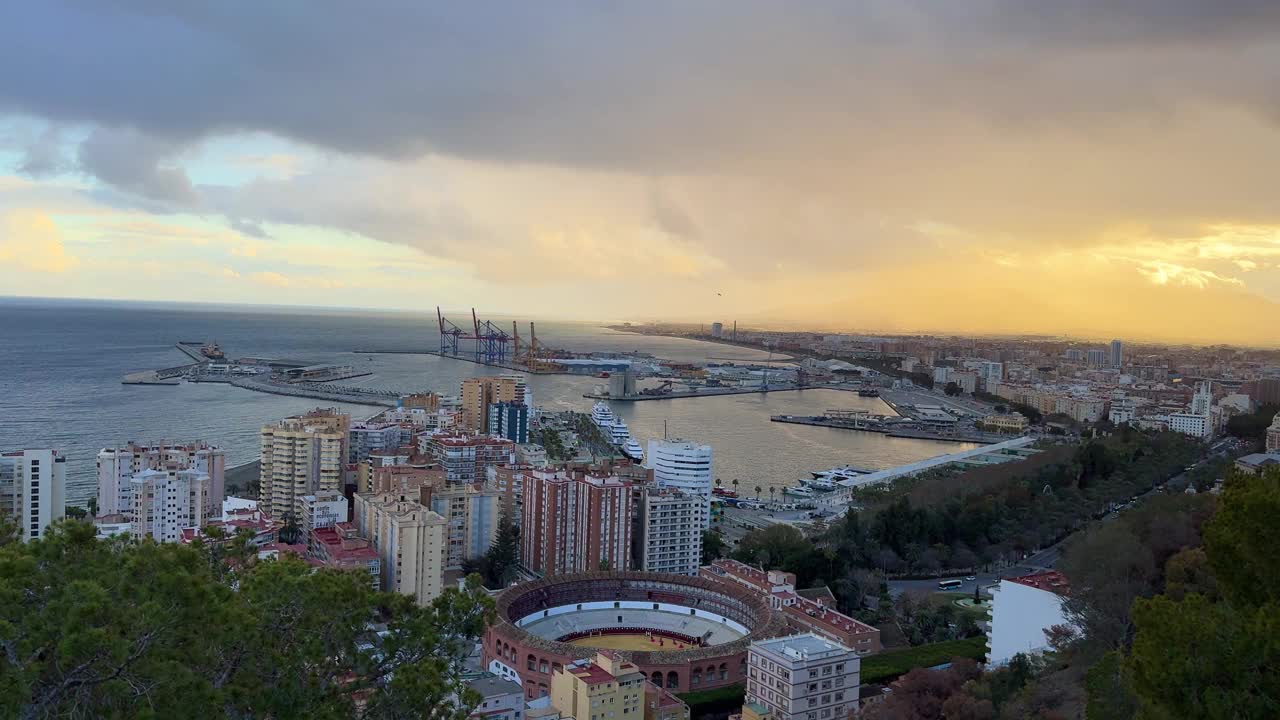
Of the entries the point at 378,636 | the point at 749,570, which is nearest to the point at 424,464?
the point at 749,570

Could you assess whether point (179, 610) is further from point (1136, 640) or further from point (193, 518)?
point (193, 518)

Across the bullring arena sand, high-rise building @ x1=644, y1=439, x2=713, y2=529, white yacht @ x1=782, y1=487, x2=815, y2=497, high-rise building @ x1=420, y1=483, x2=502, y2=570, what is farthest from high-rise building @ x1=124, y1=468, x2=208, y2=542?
white yacht @ x1=782, y1=487, x2=815, y2=497

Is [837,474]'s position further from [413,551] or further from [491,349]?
[491,349]

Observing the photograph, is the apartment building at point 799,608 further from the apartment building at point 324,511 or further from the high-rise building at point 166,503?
the high-rise building at point 166,503

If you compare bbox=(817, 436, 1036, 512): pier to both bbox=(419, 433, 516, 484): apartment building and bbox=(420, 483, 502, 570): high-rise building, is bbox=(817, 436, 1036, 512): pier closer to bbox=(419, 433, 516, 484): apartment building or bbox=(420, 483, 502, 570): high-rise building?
bbox=(419, 433, 516, 484): apartment building

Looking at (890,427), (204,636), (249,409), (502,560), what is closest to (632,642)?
(502,560)

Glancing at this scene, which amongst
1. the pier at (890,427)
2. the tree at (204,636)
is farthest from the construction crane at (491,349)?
the tree at (204,636)

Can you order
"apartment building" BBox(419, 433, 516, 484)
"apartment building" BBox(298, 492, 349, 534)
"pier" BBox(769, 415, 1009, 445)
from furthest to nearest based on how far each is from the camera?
1. "pier" BBox(769, 415, 1009, 445)
2. "apartment building" BBox(419, 433, 516, 484)
3. "apartment building" BBox(298, 492, 349, 534)
